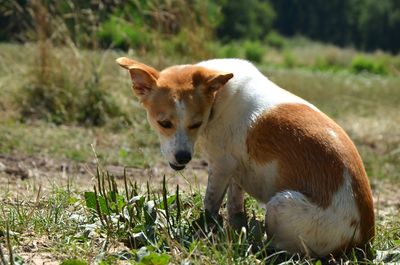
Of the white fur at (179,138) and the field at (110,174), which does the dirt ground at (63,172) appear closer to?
the field at (110,174)

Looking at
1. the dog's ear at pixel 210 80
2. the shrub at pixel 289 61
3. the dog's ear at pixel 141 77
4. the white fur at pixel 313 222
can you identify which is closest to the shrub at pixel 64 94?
the dog's ear at pixel 141 77

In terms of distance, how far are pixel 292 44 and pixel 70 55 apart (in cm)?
6033

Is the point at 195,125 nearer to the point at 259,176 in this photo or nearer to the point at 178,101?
the point at 178,101

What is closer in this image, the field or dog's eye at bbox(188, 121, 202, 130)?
the field

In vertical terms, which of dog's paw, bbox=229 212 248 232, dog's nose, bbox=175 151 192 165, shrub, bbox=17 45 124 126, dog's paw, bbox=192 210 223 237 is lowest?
shrub, bbox=17 45 124 126

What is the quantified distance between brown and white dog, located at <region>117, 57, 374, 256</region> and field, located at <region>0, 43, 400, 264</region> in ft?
0.56

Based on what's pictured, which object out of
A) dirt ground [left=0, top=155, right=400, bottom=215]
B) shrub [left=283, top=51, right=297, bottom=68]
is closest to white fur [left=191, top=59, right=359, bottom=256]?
dirt ground [left=0, top=155, right=400, bottom=215]

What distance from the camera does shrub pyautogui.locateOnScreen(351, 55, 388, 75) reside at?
33.0 meters

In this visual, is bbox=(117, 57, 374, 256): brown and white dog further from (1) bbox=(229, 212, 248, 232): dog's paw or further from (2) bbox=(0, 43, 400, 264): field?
(2) bbox=(0, 43, 400, 264): field

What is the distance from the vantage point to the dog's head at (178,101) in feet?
14.4

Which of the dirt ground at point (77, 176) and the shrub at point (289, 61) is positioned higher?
the dirt ground at point (77, 176)

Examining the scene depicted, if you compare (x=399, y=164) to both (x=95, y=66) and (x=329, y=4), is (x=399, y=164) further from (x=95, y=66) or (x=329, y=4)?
(x=329, y=4)

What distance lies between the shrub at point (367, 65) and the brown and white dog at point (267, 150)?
93.1 feet

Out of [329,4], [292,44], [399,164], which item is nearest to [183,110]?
[399,164]
